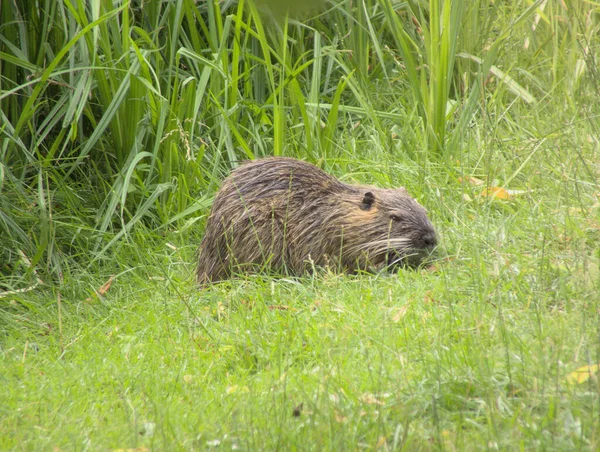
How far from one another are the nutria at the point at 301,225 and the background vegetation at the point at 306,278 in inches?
6.0

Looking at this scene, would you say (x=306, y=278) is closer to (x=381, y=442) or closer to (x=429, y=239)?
→ (x=429, y=239)

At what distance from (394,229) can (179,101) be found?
1.40m

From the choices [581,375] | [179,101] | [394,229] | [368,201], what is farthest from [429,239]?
[581,375]

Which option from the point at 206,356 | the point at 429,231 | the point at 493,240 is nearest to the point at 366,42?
the point at 429,231

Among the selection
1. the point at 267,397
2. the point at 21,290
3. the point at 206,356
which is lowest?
the point at 21,290

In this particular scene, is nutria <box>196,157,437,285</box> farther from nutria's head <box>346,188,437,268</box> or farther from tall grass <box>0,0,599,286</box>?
tall grass <box>0,0,599,286</box>

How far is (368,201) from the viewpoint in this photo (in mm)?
3994

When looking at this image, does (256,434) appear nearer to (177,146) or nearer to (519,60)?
(177,146)

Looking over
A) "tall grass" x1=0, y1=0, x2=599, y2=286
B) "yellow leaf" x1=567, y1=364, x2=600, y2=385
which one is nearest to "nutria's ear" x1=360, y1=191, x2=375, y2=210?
"tall grass" x1=0, y1=0, x2=599, y2=286

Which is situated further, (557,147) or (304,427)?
(557,147)

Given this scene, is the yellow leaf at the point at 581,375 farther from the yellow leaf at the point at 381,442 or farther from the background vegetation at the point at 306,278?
the yellow leaf at the point at 381,442

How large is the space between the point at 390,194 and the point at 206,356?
1401 millimetres

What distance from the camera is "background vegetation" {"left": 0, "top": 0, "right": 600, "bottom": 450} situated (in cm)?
221

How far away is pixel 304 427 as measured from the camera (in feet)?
6.99
